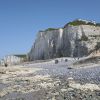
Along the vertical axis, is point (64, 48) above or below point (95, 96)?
Result: above

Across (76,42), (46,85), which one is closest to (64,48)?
(76,42)

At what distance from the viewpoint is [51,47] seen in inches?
3450

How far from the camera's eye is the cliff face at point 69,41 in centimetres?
7808

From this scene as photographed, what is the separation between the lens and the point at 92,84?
20.5 meters

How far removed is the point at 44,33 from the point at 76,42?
637 inches

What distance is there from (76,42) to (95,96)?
210 ft

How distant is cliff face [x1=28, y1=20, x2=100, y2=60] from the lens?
78.1 metres

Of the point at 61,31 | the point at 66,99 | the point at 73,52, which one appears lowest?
the point at 66,99

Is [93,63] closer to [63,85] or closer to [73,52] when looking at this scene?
[63,85]

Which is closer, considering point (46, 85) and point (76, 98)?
point (76, 98)

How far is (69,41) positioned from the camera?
270 ft

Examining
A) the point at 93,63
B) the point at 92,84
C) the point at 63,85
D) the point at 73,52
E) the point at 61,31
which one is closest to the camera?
the point at 92,84

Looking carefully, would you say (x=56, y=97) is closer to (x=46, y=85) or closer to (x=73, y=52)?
(x=46, y=85)

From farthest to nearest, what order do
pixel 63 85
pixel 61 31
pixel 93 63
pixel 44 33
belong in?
pixel 44 33 → pixel 61 31 → pixel 93 63 → pixel 63 85
